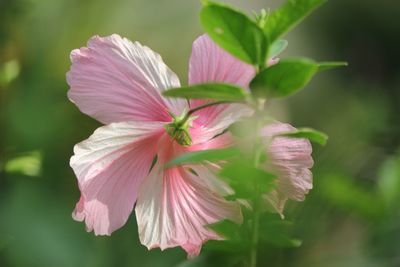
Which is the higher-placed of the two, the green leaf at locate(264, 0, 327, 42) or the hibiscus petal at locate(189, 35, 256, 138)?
the green leaf at locate(264, 0, 327, 42)

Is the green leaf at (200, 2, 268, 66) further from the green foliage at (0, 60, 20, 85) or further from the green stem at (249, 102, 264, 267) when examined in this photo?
the green foliage at (0, 60, 20, 85)

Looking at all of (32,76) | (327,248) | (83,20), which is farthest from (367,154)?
(83,20)

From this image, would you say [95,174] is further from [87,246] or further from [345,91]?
[345,91]

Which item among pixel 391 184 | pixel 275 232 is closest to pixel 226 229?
pixel 275 232

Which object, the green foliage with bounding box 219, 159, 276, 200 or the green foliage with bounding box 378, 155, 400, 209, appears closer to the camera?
the green foliage with bounding box 219, 159, 276, 200

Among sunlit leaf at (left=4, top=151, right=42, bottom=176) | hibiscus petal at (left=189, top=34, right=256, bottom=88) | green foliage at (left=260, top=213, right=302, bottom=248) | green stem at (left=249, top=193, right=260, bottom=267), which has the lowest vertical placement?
sunlit leaf at (left=4, top=151, right=42, bottom=176)

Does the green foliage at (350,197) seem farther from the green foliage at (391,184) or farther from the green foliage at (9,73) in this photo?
the green foliage at (9,73)

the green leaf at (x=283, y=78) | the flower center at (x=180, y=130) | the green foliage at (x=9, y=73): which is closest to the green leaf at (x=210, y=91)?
the green leaf at (x=283, y=78)

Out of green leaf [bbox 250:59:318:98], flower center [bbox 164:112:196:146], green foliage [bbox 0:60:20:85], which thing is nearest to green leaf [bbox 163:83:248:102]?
green leaf [bbox 250:59:318:98]

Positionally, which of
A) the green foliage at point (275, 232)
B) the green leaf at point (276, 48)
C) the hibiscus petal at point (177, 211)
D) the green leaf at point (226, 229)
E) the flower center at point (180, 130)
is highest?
the green leaf at point (276, 48)
